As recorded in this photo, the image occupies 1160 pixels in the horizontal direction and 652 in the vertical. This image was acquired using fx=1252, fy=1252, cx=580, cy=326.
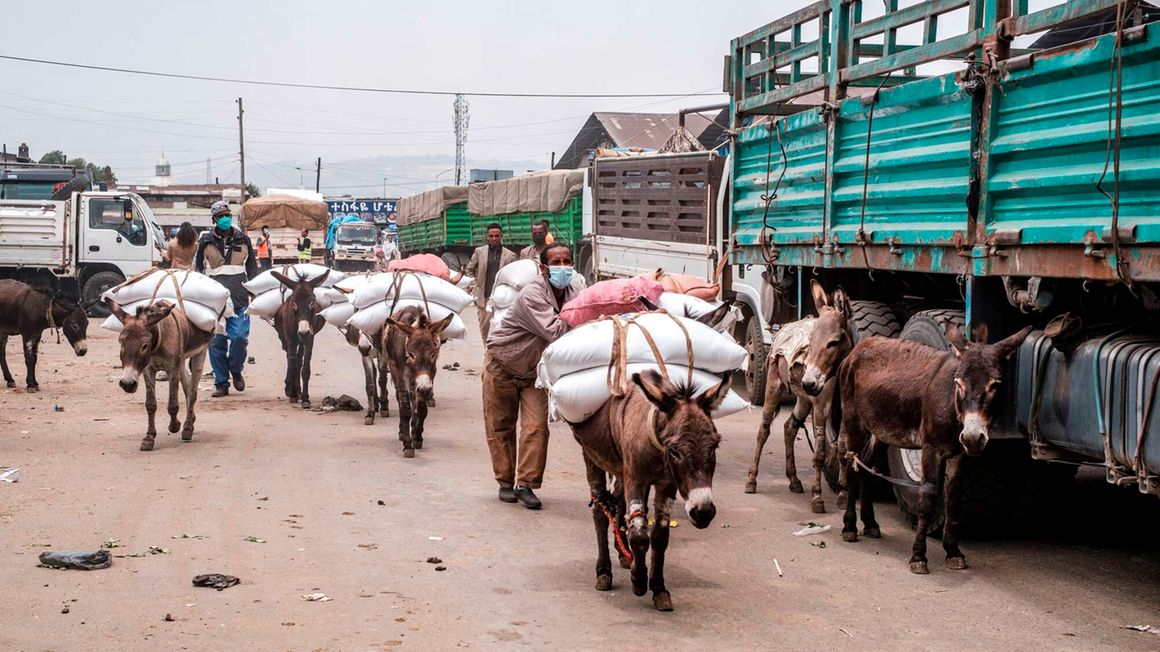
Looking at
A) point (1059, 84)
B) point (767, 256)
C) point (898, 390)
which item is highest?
point (1059, 84)

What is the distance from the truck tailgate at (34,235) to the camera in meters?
24.8

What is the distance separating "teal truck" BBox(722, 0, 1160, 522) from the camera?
19.0 ft

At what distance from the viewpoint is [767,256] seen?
1032 cm

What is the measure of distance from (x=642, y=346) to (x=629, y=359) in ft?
0.39

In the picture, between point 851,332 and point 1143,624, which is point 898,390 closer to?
point 851,332

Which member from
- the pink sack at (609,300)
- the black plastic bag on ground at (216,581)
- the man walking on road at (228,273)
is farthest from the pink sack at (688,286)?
the man walking on road at (228,273)

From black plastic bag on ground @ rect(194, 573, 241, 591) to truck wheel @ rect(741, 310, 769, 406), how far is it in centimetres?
812

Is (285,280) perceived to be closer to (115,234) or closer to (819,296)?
(819,296)

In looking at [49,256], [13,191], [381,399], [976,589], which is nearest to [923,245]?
[976,589]

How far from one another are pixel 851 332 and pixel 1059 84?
2806 mm

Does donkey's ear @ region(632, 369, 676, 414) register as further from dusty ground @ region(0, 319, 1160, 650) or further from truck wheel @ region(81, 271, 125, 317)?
truck wheel @ region(81, 271, 125, 317)

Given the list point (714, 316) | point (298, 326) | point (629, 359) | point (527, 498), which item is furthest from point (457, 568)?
point (298, 326)

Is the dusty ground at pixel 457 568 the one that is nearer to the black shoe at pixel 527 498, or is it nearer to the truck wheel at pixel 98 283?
the black shoe at pixel 527 498

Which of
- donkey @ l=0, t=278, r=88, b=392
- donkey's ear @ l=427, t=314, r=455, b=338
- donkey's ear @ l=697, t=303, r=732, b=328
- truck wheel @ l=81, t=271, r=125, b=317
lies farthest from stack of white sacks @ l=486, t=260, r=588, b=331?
truck wheel @ l=81, t=271, r=125, b=317
